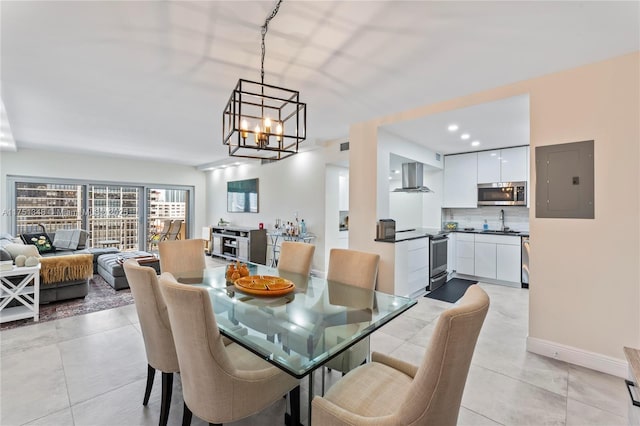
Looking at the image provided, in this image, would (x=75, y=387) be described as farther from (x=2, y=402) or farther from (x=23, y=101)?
(x=23, y=101)

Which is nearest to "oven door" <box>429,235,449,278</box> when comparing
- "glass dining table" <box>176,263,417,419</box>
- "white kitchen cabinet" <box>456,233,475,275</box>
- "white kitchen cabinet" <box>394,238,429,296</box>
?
"white kitchen cabinet" <box>394,238,429,296</box>

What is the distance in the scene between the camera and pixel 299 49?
7.34 ft

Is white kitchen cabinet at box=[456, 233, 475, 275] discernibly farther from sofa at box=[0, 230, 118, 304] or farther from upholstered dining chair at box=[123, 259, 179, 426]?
sofa at box=[0, 230, 118, 304]

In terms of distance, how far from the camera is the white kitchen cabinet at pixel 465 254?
16.9 feet

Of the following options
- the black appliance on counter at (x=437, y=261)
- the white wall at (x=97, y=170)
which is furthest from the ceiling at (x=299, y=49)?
the white wall at (x=97, y=170)

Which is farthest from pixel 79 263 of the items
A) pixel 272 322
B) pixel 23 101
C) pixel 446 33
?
pixel 446 33

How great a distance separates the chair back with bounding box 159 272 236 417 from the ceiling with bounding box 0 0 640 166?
1682 millimetres

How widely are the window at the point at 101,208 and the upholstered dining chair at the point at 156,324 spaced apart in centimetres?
636

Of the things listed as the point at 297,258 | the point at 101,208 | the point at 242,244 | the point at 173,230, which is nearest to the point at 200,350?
the point at 297,258

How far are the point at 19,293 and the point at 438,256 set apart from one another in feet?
18.4

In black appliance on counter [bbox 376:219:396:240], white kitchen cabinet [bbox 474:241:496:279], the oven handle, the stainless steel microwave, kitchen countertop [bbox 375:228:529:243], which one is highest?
the stainless steel microwave

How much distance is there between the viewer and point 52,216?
21.4 ft

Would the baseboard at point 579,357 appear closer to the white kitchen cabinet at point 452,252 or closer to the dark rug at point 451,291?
the dark rug at point 451,291

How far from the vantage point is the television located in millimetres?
7176
